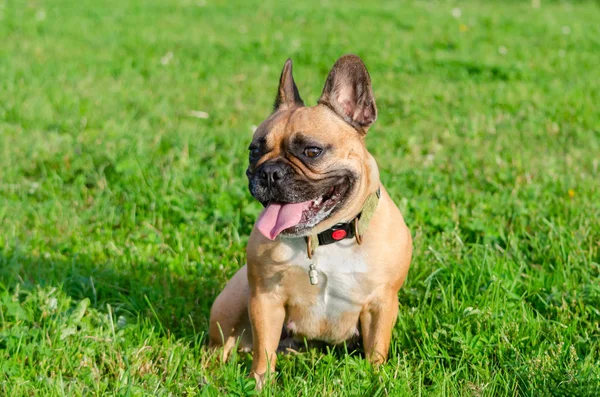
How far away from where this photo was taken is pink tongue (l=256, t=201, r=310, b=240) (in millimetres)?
2895

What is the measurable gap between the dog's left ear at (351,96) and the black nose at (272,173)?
46 centimetres

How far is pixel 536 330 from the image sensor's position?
3160mm

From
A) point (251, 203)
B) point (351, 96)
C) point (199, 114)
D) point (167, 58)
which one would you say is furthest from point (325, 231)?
point (167, 58)

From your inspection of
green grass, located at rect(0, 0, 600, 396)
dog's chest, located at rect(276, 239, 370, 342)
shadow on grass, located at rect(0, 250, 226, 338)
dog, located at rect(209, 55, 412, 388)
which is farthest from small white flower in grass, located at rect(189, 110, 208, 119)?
dog's chest, located at rect(276, 239, 370, 342)

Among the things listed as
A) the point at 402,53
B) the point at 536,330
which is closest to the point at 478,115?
the point at 402,53

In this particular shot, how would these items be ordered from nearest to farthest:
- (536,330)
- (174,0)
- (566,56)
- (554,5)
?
(536,330)
(566,56)
(174,0)
(554,5)

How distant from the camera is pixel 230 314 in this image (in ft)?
11.0

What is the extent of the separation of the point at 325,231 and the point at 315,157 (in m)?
0.32

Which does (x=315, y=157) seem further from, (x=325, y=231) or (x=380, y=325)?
(x=380, y=325)

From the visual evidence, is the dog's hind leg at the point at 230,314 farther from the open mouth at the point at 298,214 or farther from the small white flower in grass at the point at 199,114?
the small white flower in grass at the point at 199,114

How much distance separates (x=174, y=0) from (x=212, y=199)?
8659 mm

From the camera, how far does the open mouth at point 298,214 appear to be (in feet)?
9.51

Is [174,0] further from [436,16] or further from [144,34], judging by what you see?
[436,16]

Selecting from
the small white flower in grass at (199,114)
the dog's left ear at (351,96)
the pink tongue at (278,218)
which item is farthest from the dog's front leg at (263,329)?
the small white flower in grass at (199,114)
